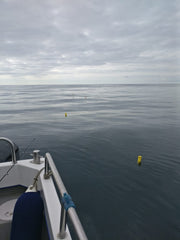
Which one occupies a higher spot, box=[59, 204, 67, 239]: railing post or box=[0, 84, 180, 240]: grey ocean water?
box=[59, 204, 67, 239]: railing post

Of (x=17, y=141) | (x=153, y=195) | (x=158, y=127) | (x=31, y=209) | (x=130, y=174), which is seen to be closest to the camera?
(x=31, y=209)

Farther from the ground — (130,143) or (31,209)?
(31,209)

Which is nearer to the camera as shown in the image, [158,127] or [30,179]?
[30,179]

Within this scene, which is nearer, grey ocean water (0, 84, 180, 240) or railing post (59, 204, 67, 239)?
railing post (59, 204, 67, 239)

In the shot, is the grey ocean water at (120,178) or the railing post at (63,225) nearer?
the railing post at (63,225)

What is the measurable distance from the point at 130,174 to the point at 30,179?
17.3 feet

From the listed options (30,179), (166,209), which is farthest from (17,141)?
(166,209)

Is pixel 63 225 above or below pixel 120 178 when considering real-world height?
above

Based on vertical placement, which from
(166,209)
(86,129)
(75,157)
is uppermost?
(86,129)

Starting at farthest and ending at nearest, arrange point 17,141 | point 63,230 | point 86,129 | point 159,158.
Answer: point 86,129
point 17,141
point 159,158
point 63,230

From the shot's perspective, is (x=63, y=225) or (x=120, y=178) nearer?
(x=63, y=225)

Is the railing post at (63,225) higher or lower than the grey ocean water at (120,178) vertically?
higher

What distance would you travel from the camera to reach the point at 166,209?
18.2 feet

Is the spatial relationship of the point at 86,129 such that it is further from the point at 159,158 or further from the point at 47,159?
the point at 47,159
